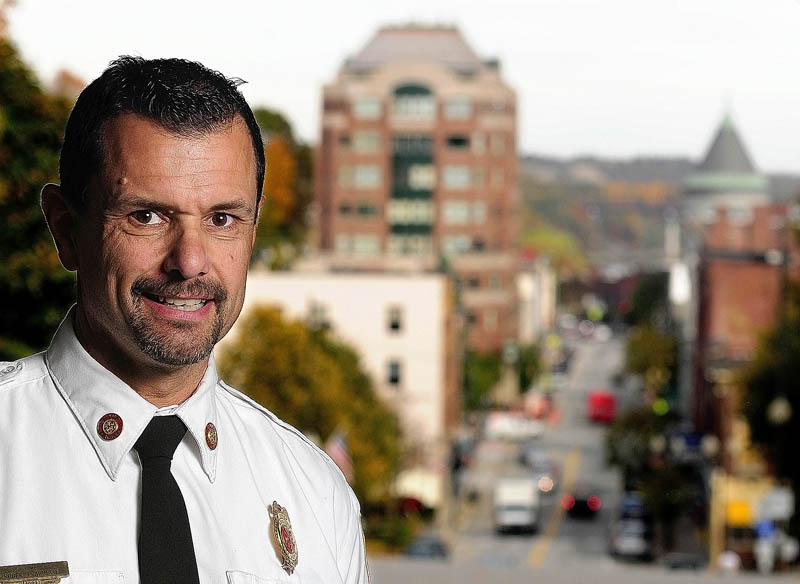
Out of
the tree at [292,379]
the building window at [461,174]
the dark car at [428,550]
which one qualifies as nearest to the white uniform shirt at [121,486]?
the tree at [292,379]

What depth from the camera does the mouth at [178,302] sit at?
2.85m

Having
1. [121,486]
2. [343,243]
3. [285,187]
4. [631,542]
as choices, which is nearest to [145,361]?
[121,486]

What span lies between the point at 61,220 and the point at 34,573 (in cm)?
70

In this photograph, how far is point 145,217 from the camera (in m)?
2.84

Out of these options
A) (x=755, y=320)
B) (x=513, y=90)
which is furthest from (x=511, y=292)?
(x=755, y=320)

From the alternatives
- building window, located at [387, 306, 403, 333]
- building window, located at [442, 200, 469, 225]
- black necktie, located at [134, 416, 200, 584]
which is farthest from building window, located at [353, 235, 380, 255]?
black necktie, located at [134, 416, 200, 584]

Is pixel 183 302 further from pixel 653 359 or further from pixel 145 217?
pixel 653 359

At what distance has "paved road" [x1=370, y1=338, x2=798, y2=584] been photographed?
9.66 m

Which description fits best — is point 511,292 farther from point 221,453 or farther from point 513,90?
point 221,453

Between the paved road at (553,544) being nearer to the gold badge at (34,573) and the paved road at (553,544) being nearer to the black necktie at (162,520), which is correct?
the black necktie at (162,520)

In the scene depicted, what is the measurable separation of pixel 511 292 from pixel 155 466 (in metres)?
109

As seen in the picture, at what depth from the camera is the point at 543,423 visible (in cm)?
10444

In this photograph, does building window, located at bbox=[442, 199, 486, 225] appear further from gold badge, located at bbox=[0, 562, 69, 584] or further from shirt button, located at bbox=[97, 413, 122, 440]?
gold badge, located at bbox=[0, 562, 69, 584]

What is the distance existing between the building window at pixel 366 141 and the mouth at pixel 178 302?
10619 centimetres
